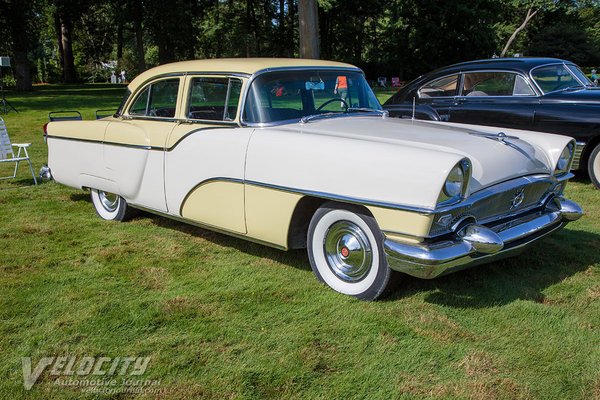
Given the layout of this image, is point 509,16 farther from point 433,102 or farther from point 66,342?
point 66,342

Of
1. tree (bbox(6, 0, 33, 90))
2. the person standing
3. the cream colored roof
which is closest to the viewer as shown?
the cream colored roof

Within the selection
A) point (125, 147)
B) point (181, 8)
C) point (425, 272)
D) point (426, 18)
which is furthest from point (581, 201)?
point (426, 18)

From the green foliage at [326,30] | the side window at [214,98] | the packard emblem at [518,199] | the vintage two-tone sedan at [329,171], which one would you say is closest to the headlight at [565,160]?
the vintage two-tone sedan at [329,171]

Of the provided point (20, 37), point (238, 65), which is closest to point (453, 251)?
point (238, 65)

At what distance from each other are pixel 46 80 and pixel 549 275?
49.7 metres

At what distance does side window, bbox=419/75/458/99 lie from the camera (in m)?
7.82

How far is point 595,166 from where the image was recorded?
670 cm

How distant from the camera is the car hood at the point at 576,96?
6789 mm

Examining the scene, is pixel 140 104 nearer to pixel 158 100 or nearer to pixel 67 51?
pixel 158 100

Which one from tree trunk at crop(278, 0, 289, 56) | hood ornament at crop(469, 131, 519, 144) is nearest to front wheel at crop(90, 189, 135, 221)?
hood ornament at crop(469, 131, 519, 144)

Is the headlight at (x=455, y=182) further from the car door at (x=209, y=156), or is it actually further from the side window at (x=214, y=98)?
the side window at (x=214, y=98)

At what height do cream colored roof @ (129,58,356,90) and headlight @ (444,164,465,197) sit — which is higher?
cream colored roof @ (129,58,356,90)

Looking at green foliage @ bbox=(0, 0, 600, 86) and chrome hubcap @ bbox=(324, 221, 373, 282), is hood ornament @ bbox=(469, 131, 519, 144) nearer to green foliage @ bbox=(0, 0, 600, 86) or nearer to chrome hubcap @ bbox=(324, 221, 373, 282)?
chrome hubcap @ bbox=(324, 221, 373, 282)

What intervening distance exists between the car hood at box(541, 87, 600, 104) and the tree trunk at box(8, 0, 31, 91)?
25.2m
